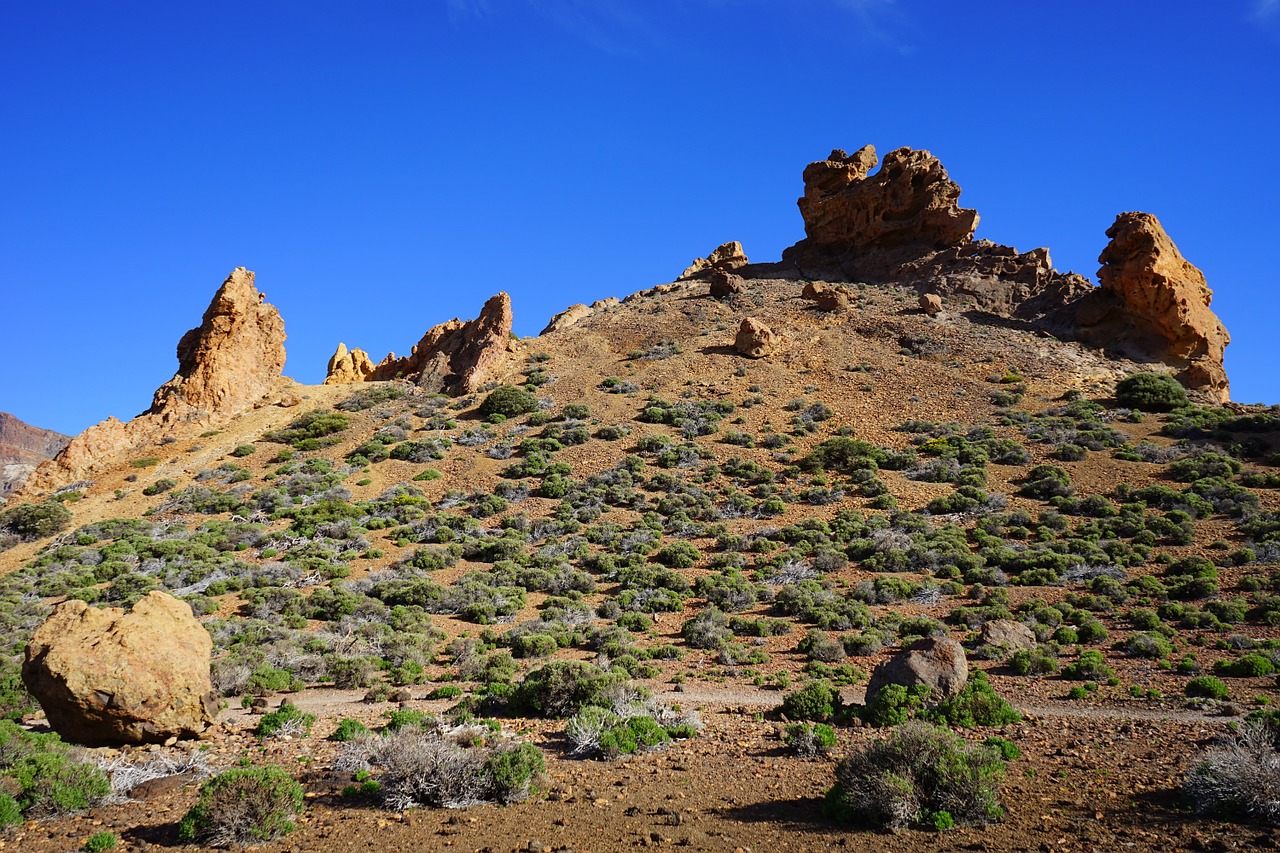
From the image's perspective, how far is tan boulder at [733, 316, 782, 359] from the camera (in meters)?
40.7

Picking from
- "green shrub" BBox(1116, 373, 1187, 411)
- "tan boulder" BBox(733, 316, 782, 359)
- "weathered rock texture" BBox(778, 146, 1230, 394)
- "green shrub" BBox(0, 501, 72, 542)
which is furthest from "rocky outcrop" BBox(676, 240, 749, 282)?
"green shrub" BBox(0, 501, 72, 542)

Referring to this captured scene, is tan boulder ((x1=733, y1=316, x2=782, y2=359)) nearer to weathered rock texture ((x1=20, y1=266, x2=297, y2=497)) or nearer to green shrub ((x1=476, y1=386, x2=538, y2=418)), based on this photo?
green shrub ((x1=476, y1=386, x2=538, y2=418))

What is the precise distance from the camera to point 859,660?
15.3m

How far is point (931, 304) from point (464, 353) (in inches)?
1084

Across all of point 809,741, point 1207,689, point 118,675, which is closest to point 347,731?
point 118,675

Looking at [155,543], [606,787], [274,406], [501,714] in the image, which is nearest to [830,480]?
[501,714]

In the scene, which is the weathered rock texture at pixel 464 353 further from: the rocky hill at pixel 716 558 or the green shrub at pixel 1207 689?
the green shrub at pixel 1207 689

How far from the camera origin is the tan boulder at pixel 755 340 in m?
40.7

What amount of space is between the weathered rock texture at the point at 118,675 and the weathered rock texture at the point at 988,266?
4210cm

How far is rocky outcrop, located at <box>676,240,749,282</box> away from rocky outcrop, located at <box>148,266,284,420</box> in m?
30.7

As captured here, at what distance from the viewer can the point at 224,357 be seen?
124ft

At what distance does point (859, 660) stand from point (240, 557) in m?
19.5

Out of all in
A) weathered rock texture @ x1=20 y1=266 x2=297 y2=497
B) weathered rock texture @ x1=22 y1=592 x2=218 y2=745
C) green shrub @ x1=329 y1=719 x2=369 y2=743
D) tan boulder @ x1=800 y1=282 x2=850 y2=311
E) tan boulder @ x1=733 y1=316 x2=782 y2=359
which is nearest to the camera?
weathered rock texture @ x1=22 y1=592 x2=218 y2=745

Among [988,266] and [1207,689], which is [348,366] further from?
Answer: [1207,689]
